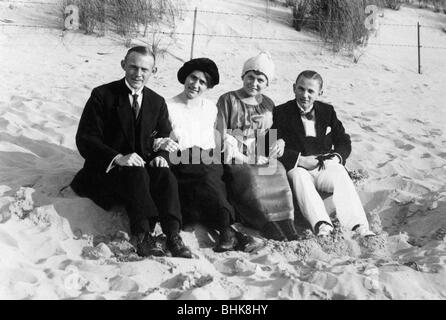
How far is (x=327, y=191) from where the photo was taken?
3.90 meters

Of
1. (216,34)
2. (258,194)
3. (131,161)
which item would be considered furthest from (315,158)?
(216,34)

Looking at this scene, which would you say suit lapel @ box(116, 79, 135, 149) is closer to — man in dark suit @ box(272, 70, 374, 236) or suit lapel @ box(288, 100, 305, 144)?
man in dark suit @ box(272, 70, 374, 236)

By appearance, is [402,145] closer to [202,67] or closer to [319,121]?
[319,121]

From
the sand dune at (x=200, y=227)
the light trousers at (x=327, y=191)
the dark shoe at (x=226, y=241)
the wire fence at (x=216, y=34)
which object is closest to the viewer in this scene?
the sand dune at (x=200, y=227)

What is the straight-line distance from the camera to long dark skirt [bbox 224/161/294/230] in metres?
3.66

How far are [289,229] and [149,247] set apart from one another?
90cm

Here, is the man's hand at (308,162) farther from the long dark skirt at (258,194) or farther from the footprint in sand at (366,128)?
the footprint in sand at (366,128)

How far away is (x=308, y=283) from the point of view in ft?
9.41

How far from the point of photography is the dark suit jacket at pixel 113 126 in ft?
11.6

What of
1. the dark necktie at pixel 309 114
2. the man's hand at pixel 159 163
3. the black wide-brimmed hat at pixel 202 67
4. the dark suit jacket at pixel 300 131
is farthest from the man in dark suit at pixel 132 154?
the dark necktie at pixel 309 114

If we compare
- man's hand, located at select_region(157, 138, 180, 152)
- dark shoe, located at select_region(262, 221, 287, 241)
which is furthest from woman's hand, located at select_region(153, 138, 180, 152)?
dark shoe, located at select_region(262, 221, 287, 241)

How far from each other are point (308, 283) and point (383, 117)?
3726 mm

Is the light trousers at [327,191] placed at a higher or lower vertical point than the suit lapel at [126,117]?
lower
